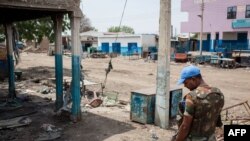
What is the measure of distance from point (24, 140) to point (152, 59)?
27705mm

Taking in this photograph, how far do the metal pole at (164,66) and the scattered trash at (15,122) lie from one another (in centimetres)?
366

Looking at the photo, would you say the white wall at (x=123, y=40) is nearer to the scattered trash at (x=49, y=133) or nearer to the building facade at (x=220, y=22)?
the building facade at (x=220, y=22)

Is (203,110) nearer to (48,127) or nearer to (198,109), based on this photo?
(198,109)

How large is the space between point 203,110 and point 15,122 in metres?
6.36

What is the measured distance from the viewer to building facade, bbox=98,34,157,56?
135 feet

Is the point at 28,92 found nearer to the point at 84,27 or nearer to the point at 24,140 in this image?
the point at 24,140

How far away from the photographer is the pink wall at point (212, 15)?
35603mm

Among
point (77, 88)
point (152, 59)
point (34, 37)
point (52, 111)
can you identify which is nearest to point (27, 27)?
point (34, 37)

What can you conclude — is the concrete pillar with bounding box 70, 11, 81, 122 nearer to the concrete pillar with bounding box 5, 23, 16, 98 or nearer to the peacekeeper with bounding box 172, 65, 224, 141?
the concrete pillar with bounding box 5, 23, 16, 98

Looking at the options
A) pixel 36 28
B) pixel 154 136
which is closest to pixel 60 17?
pixel 154 136

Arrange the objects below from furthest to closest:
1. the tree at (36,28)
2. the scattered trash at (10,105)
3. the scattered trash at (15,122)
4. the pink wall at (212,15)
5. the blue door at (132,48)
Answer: the blue door at (132,48) < the pink wall at (212,15) < the tree at (36,28) < the scattered trash at (10,105) < the scattered trash at (15,122)

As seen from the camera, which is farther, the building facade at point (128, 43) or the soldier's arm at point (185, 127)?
the building facade at point (128, 43)

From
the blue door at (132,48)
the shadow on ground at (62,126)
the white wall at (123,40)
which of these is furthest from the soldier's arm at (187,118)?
the white wall at (123,40)

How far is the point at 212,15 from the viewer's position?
38.0 m
